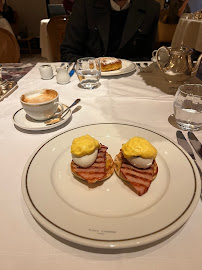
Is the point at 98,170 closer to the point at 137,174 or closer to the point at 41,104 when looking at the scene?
the point at 137,174

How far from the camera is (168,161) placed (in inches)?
21.4

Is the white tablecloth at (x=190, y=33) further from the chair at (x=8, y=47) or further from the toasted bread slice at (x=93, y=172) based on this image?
the toasted bread slice at (x=93, y=172)

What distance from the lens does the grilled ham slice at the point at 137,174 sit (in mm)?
470

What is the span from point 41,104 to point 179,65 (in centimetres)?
67

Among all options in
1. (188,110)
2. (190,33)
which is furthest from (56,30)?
(188,110)

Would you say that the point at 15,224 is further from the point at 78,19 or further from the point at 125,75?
the point at 78,19

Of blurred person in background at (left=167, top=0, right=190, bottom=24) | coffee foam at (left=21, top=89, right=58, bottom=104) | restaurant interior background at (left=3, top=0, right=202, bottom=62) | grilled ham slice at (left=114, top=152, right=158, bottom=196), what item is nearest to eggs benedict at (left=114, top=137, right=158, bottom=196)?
grilled ham slice at (left=114, top=152, right=158, bottom=196)

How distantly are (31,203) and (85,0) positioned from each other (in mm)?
1764

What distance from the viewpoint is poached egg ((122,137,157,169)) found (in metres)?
0.50

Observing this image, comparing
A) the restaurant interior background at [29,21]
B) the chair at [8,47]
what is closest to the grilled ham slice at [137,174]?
the chair at [8,47]

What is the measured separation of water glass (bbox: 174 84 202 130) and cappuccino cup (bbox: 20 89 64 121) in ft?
1.48

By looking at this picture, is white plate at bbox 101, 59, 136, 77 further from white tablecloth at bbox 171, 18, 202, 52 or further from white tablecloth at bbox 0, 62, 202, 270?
white tablecloth at bbox 171, 18, 202, 52

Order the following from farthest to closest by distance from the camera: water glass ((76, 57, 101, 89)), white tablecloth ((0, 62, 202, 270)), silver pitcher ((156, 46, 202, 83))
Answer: water glass ((76, 57, 101, 89)) → silver pitcher ((156, 46, 202, 83)) → white tablecloth ((0, 62, 202, 270))

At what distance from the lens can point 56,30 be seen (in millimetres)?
2131
